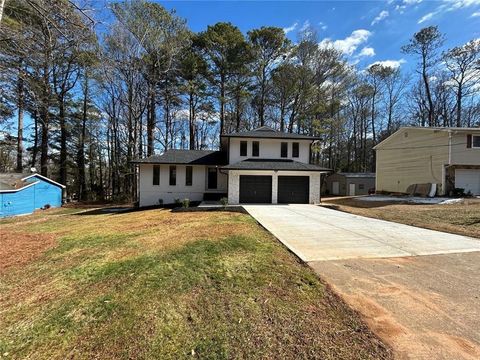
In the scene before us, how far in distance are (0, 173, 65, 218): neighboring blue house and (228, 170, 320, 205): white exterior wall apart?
14130 mm

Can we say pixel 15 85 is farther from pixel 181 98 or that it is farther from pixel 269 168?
pixel 181 98

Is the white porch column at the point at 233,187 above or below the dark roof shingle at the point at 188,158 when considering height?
below

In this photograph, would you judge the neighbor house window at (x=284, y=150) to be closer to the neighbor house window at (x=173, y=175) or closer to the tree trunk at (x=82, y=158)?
the neighbor house window at (x=173, y=175)

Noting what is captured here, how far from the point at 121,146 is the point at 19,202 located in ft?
42.4

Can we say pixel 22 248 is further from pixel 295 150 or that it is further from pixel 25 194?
pixel 295 150

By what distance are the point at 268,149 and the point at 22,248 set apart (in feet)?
50.2

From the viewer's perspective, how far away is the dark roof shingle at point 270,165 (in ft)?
55.6

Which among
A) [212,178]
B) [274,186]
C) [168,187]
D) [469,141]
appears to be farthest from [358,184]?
[168,187]

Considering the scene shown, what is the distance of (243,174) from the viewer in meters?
17.3

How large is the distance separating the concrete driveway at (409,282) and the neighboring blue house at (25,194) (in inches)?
736

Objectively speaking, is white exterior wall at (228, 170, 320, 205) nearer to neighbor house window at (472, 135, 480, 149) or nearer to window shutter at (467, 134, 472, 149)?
window shutter at (467, 134, 472, 149)

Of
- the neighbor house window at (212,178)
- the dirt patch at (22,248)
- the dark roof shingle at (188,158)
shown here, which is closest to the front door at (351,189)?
the dark roof shingle at (188,158)

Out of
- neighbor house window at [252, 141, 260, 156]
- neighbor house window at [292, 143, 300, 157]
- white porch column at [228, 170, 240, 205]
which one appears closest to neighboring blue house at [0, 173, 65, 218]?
white porch column at [228, 170, 240, 205]

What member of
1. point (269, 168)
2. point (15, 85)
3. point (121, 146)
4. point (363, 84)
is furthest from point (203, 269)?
point (363, 84)
